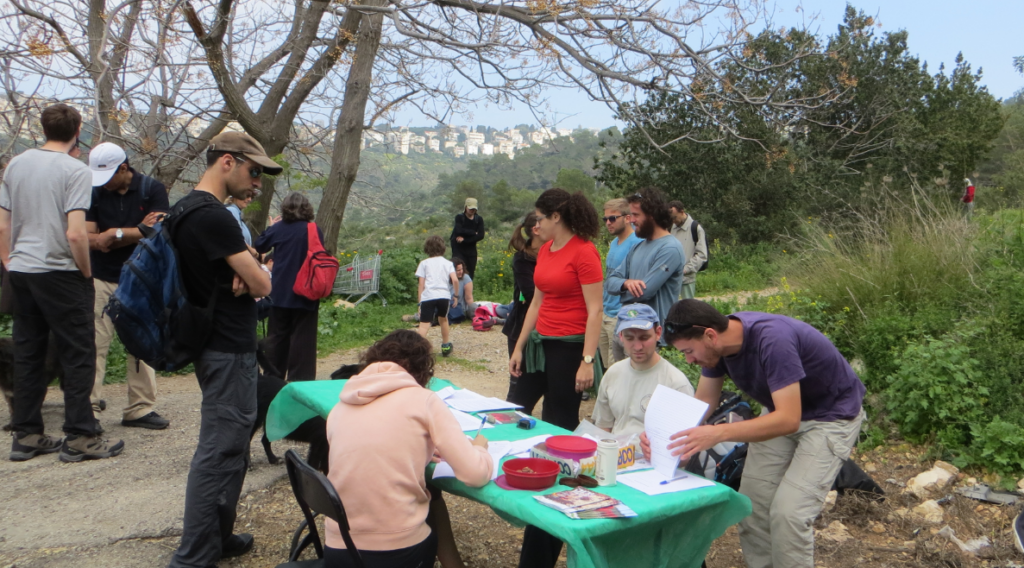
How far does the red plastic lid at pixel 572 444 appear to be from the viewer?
8.81 ft

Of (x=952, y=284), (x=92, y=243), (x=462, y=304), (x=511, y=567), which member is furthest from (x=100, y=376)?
(x=952, y=284)

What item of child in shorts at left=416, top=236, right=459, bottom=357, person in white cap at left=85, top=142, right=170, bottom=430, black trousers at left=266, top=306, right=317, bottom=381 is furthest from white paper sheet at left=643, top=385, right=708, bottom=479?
child in shorts at left=416, top=236, right=459, bottom=357

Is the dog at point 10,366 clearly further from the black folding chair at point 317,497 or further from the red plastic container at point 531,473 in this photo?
the red plastic container at point 531,473

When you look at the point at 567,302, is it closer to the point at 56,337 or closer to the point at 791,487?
the point at 791,487

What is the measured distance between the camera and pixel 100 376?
5457mm

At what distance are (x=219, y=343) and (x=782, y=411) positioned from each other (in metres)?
2.37

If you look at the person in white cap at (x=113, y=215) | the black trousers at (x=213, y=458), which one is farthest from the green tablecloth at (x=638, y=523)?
the person in white cap at (x=113, y=215)

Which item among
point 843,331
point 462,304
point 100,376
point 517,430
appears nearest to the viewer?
point 517,430

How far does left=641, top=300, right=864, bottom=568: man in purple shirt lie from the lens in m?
2.81

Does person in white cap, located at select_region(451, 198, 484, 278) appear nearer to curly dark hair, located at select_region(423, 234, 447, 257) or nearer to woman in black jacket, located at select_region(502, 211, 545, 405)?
curly dark hair, located at select_region(423, 234, 447, 257)

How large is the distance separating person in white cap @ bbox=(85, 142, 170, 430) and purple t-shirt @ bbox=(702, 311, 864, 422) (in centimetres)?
385

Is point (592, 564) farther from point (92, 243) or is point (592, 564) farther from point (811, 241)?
point (811, 241)

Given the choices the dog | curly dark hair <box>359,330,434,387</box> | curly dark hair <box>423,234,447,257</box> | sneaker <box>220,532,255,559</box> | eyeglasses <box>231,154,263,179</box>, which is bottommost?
sneaker <box>220,532,255,559</box>

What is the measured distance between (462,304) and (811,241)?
503 cm
